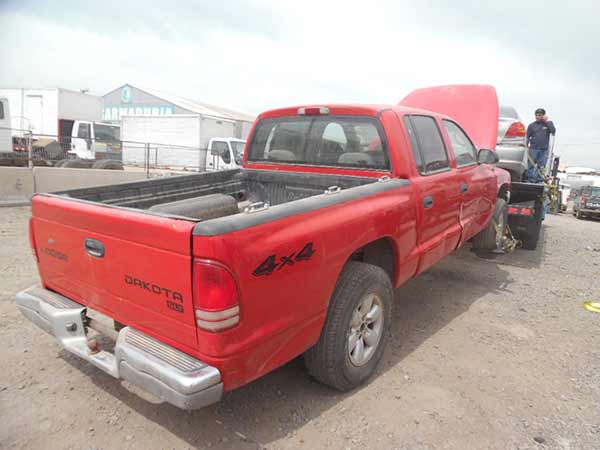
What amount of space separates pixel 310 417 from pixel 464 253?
5092mm

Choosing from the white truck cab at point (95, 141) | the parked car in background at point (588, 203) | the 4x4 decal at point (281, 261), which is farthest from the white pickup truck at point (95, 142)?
the parked car in background at point (588, 203)

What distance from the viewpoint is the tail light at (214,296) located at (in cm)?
195

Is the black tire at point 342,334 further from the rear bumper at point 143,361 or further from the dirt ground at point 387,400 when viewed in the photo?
the rear bumper at point 143,361

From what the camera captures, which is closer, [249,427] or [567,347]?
[249,427]

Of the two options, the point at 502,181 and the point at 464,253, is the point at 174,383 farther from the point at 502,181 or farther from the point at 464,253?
the point at 464,253

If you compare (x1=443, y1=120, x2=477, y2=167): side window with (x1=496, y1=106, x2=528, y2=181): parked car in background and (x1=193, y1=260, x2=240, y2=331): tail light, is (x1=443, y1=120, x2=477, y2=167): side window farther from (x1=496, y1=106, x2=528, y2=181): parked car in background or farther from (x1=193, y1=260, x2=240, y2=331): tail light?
(x1=193, y1=260, x2=240, y2=331): tail light

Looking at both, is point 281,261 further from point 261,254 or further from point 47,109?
point 47,109

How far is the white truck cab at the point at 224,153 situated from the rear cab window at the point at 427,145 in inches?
445

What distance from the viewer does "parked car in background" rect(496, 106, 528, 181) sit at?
282 inches

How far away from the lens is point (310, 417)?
2666mm

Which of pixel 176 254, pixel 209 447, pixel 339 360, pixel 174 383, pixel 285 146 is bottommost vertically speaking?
pixel 209 447

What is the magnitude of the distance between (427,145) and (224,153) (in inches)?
479

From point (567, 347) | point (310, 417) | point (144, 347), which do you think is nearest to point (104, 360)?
point (144, 347)

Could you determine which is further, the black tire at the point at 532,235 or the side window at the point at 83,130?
the side window at the point at 83,130
